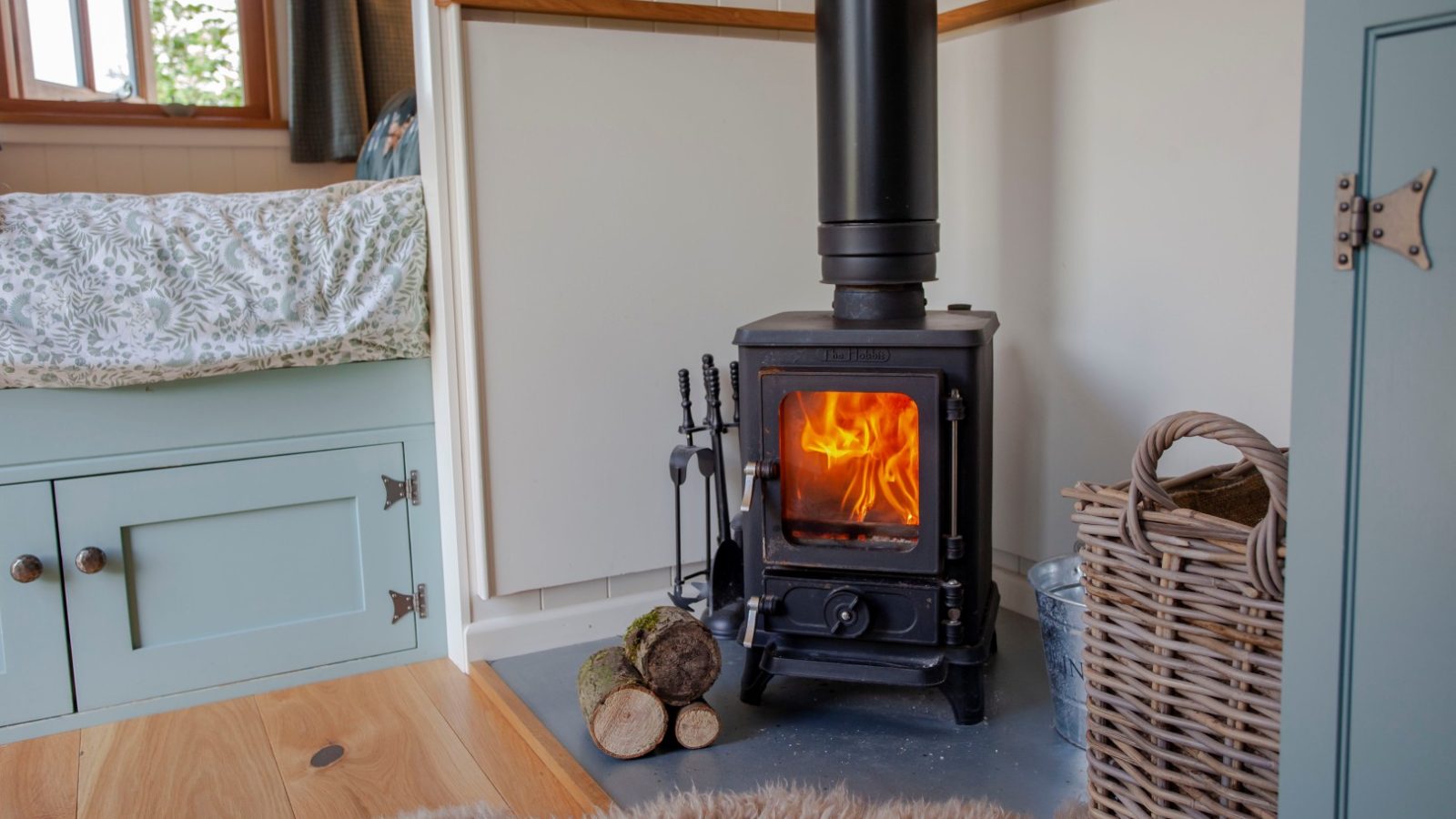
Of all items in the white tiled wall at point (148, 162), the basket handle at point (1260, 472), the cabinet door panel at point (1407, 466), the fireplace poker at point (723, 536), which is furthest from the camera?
the white tiled wall at point (148, 162)

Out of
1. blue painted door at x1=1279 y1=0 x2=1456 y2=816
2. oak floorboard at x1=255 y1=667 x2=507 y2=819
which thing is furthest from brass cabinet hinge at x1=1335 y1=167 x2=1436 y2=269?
oak floorboard at x1=255 y1=667 x2=507 y2=819

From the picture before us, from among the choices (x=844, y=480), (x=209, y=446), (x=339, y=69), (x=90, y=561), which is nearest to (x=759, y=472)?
(x=844, y=480)

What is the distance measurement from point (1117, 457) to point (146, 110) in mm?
2512

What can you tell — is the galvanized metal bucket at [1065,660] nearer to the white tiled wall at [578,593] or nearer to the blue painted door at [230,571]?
the white tiled wall at [578,593]

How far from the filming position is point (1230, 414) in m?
1.93

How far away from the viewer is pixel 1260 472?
1.37 metres

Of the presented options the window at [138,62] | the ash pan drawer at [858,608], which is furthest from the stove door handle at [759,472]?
the window at [138,62]

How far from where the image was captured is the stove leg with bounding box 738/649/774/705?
6.70ft

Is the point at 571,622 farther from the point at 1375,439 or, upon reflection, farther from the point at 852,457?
the point at 1375,439

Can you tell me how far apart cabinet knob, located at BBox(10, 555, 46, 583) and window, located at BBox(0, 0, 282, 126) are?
55.0 inches

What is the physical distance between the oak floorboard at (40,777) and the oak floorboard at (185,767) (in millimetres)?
18

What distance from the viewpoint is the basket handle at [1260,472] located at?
127 centimetres

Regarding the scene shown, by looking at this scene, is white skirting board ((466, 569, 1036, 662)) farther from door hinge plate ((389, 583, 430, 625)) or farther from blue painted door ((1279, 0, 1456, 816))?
blue painted door ((1279, 0, 1456, 816))

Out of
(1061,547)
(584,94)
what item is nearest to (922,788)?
(1061,547)
